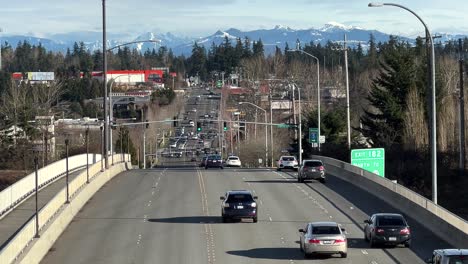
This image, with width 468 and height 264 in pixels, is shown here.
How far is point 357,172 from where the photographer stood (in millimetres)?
58969

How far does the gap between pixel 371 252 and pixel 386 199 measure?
640 inches

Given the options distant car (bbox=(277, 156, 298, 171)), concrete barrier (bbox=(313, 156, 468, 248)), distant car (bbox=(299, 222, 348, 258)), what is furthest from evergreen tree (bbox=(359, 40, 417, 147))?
distant car (bbox=(299, 222, 348, 258))

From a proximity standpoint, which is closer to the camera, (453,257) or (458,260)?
(458,260)

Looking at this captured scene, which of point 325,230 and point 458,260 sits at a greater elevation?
point 458,260

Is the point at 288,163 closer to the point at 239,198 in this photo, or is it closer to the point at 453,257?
the point at 239,198

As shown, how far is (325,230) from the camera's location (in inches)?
1270

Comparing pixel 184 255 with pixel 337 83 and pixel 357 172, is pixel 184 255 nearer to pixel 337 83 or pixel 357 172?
pixel 357 172

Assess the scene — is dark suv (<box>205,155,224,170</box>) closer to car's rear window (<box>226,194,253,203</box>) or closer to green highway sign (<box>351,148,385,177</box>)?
green highway sign (<box>351,148,385,177</box>)

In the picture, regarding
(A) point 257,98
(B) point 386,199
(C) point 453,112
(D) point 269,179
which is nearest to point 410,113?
(C) point 453,112

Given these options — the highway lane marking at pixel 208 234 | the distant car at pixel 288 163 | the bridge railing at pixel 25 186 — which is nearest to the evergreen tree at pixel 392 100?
the distant car at pixel 288 163

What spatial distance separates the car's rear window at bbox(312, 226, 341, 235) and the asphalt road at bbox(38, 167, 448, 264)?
3.02 ft

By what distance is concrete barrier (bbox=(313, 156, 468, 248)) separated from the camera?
115ft

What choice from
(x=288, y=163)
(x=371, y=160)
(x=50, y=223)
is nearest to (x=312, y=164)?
(x=371, y=160)

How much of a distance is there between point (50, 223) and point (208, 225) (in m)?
7.71
